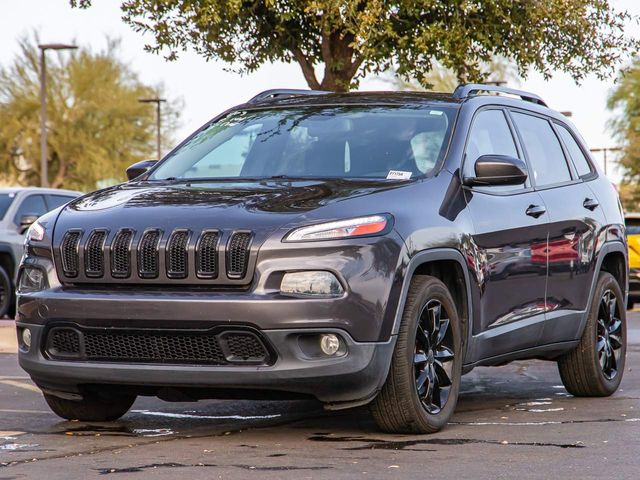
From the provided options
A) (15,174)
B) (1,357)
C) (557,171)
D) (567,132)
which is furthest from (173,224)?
(15,174)

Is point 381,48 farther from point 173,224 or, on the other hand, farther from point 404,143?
point 173,224

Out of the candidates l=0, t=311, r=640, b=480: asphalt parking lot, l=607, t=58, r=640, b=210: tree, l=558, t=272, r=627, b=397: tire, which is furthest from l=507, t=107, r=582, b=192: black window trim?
l=607, t=58, r=640, b=210: tree

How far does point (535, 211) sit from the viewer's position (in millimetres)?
7773

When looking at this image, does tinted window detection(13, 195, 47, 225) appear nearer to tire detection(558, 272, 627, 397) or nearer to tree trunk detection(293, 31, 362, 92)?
tree trunk detection(293, 31, 362, 92)

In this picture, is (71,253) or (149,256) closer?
(149,256)

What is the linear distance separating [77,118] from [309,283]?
53094 millimetres

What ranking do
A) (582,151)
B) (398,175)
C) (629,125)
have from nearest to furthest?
1. (398,175)
2. (582,151)
3. (629,125)

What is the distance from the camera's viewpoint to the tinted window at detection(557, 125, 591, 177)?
29.4ft

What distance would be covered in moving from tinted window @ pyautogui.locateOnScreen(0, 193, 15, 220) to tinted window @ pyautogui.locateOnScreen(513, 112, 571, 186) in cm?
1061

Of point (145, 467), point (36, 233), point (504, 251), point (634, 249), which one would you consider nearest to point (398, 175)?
point (504, 251)

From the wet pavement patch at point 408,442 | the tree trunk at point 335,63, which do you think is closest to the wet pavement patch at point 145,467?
the wet pavement patch at point 408,442

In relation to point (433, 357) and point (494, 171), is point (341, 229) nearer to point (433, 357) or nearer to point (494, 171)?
point (433, 357)

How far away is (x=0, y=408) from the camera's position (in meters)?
7.82

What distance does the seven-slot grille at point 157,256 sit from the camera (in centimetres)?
609
